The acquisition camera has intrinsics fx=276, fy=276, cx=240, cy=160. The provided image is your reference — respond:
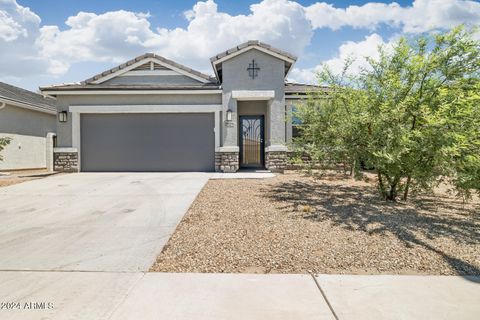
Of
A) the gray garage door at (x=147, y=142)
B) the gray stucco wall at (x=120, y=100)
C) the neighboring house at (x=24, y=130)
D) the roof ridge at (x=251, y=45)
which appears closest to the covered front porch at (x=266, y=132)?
the gray garage door at (x=147, y=142)

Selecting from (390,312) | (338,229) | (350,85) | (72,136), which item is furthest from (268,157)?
(390,312)

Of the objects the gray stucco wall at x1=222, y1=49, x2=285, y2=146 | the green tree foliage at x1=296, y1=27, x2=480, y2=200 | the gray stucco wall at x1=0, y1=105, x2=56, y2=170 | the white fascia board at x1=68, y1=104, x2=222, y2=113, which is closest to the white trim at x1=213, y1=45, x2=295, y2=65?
the gray stucco wall at x1=222, y1=49, x2=285, y2=146

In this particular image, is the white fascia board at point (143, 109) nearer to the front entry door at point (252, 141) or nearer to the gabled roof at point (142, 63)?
the front entry door at point (252, 141)

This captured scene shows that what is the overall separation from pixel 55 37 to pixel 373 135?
1482 cm

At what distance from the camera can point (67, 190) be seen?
840cm

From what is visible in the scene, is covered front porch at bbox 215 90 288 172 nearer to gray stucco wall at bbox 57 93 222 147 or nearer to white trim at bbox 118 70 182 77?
gray stucco wall at bbox 57 93 222 147

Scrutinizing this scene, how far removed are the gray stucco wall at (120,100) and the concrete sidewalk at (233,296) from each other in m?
9.79

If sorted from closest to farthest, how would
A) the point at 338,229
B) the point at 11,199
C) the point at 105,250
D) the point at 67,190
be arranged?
the point at 105,250
the point at 338,229
the point at 11,199
the point at 67,190

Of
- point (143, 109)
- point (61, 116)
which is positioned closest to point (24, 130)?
point (61, 116)

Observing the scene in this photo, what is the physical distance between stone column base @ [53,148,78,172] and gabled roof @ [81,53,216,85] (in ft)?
13.6

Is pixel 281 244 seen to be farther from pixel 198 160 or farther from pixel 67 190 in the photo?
pixel 198 160

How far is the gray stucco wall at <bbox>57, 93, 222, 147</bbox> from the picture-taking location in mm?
12227

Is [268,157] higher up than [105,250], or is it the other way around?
[268,157]

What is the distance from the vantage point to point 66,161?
12.3 metres
